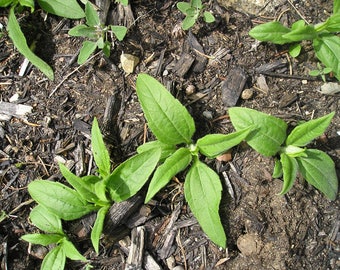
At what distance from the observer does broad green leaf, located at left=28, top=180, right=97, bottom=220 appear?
2.85 metres

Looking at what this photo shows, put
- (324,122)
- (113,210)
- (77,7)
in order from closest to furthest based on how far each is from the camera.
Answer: (324,122)
(113,210)
(77,7)

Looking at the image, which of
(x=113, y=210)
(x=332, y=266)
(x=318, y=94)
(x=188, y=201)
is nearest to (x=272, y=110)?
Answer: (x=318, y=94)

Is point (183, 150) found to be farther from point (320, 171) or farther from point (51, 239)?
point (51, 239)

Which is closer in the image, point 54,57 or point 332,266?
point 332,266

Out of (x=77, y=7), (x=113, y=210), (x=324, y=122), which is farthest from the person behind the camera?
(x=77, y=7)

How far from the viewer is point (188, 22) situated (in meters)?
3.06

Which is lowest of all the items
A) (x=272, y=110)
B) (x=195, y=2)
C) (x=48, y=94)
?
(x=272, y=110)

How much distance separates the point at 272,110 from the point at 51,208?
1720 millimetres

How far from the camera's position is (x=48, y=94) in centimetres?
321

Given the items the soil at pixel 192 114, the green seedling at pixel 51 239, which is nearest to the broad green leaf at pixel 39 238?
the green seedling at pixel 51 239

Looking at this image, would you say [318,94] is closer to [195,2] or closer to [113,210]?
[195,2]

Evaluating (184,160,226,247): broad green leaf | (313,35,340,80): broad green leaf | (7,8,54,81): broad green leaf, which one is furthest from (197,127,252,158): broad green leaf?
(7,8,54,81): broad green leaf

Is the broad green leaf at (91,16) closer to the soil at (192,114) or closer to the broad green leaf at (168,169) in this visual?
the soil at (192,114)

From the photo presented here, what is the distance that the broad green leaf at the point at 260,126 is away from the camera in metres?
2.78
